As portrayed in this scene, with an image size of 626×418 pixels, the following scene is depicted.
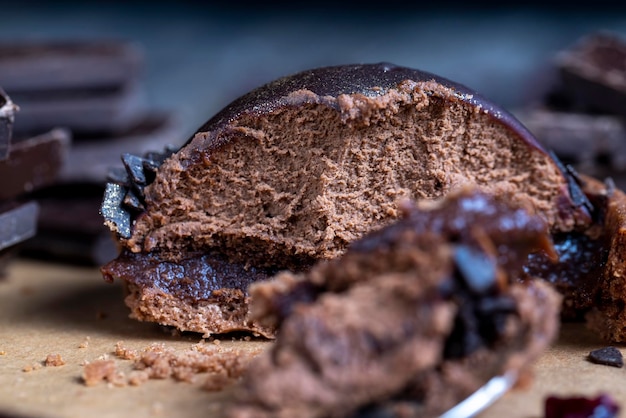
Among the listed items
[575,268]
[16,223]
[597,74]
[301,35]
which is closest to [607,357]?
[575,268]

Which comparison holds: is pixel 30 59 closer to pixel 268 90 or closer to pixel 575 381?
pixel 268 90

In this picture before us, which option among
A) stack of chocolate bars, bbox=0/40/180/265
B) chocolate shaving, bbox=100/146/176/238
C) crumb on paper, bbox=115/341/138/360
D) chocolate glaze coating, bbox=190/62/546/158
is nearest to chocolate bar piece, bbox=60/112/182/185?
stack of chocolate bars, bbox=0/40/180/265

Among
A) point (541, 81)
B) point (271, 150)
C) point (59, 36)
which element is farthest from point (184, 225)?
point (59, 36)

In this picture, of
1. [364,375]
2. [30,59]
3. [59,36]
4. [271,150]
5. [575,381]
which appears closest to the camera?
[364,375]

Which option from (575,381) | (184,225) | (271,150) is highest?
(271,150)

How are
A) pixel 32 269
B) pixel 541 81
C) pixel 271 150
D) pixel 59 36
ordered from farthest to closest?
1. pixel 59 36
2. pixel 541 81
3. pixel 32 269
4. pixel 271 150

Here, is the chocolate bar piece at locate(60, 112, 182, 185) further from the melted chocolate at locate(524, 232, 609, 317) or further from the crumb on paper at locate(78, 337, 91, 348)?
the melted chocolate at locate(524, 232, 609, 317)

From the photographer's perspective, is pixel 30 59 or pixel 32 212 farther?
pixel 30 59

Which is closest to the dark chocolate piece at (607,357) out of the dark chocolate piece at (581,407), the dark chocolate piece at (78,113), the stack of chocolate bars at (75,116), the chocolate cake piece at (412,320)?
the dark chocolate piece at (581,407)
